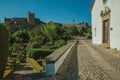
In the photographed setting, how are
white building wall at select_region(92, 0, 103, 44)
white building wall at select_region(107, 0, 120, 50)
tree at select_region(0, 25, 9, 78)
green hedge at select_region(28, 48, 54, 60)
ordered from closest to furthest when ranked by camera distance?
1. tree at select_region(0, 25, 9, 78)
2. white building wall at select_region(107, 0, 120, 50)
3. white building wall at select_region(92, 0, 103, 44)
4. green hedge at select_region(28, 48, 54, 60)

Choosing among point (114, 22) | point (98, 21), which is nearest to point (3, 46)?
point (114, 22)

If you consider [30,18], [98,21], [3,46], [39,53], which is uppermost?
[30,18]

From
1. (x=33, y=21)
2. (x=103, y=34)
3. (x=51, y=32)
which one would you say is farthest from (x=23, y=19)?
(x=103, y=34)

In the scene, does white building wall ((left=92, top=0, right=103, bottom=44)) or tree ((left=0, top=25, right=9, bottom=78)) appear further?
white building wall ((left=92, top=0, right=103, bottom=44))

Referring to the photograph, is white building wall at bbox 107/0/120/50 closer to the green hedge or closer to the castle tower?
the green hedge

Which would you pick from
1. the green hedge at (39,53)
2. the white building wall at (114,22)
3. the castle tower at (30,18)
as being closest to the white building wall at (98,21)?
the white building wall at (114,22)

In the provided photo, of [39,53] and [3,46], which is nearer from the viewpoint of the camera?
[3,46]

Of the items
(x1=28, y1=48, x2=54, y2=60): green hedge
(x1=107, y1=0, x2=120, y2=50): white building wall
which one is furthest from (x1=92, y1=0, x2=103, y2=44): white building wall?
(x1=28, y1=48, x2=54, y2=60): green hedge

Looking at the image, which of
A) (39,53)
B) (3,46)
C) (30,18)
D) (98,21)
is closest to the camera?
(3,46)

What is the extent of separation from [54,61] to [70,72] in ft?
3.24

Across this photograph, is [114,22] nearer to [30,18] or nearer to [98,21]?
[98,21]

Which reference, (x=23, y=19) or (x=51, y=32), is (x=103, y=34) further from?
(x=23, y=19)

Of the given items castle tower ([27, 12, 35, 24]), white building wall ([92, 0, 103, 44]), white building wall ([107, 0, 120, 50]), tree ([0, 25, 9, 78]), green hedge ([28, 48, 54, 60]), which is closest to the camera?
tree ([0, 25, 9, 78])

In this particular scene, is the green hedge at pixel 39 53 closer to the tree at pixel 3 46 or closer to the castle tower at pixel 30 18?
the tree at pixel 3 46
